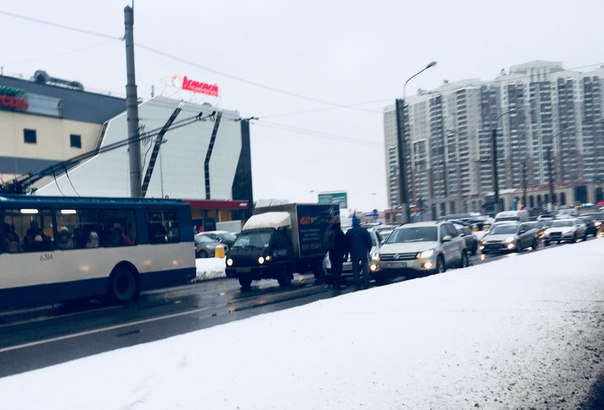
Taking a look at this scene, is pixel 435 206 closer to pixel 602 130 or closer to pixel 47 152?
pixel 602 130

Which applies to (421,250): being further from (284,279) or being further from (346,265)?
(284,279)

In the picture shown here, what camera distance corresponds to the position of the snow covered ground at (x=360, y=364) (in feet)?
15.6

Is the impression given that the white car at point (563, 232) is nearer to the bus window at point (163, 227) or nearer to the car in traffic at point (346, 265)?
the car in traffic at point (346, 265)

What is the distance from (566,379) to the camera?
579cm

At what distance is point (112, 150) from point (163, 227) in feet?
138

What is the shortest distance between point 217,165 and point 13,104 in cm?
2606

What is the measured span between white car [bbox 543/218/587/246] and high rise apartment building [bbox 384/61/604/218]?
30.5 meters

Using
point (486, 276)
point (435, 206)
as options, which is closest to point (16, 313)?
point (486, 276)

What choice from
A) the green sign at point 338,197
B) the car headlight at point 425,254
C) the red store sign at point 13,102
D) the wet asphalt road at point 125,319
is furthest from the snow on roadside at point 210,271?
the green sign at point 338,197

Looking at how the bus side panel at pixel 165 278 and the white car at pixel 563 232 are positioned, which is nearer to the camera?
the bus side panel at pixel 165 278

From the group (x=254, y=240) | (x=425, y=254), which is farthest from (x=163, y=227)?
(x=425, y=254)

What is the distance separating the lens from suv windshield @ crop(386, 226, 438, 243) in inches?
684

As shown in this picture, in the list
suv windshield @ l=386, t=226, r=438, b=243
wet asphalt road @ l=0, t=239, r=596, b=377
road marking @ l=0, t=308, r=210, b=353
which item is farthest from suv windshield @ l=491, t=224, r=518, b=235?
road marking @ l=0, t=308, r=210, b=353

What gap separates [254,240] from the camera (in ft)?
59.8
